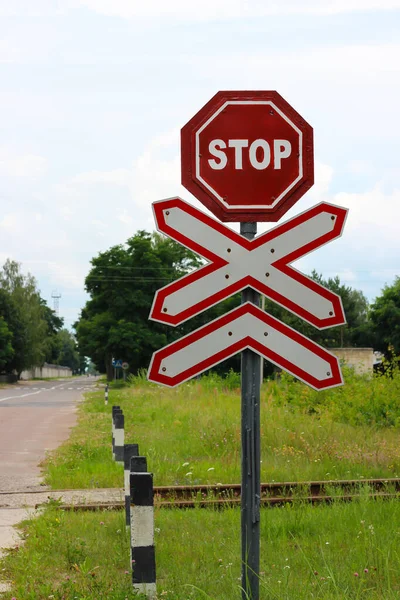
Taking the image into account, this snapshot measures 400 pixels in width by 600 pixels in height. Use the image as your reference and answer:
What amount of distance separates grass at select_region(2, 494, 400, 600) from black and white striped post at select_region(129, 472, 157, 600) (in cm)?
11

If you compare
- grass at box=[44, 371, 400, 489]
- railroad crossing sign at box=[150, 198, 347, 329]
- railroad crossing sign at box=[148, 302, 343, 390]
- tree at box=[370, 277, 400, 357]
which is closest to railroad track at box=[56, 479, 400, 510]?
grass at box=[44, 371, 400, 489]

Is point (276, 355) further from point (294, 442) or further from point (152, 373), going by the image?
point (294, 442)

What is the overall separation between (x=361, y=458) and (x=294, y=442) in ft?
5.17

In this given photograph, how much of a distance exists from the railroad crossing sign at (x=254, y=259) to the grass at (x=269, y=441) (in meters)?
6.44

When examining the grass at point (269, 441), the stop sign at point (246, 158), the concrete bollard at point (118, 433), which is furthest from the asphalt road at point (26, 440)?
the stop sign at point (246, 158)

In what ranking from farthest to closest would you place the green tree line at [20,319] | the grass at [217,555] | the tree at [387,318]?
the green tree line at [20,319] → the tree at [387,318] → the grass at [217,555]

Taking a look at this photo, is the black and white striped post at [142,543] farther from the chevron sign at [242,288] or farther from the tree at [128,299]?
the tree at [128,299]

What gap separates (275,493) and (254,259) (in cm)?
581

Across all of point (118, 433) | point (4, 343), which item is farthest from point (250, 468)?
point (4, 343)

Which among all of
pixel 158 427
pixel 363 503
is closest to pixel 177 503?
pixel 363 503

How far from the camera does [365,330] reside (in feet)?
249

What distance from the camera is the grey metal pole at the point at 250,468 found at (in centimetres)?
424

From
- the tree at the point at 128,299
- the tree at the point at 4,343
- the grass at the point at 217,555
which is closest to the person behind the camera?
the grass at the point at 217,555

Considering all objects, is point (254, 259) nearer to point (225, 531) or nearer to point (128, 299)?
point (225, 531)
